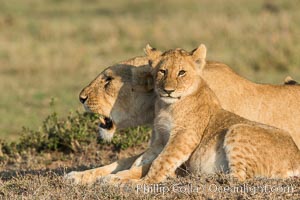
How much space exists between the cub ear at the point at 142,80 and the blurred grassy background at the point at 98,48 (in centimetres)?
462

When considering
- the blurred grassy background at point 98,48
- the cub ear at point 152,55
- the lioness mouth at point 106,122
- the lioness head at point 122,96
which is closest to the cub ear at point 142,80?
the lioness head at point 122,96

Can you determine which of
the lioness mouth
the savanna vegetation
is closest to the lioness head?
the lioness mouth

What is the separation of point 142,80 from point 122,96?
0.22 m

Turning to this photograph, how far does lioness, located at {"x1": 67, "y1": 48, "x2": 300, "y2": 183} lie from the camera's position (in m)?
6.18

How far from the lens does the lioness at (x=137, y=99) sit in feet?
20.3

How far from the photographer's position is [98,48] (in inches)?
693

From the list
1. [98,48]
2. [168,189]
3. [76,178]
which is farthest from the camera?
[98,48]

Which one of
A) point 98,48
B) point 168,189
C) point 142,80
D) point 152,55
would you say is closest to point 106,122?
point 142,80

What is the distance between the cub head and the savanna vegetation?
69cm

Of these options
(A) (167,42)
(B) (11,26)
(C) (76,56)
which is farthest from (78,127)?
(B) (11,26)

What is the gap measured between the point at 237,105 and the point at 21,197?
2.16m

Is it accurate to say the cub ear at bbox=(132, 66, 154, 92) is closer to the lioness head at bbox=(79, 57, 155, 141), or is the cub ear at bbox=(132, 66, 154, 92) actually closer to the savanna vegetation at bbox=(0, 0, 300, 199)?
the lioness head at bbox=(79, 57, 155, 141)

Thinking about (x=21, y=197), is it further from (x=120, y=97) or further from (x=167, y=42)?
(x=167, y=42)

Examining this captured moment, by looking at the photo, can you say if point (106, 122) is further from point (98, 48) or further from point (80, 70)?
point (98, 48)
